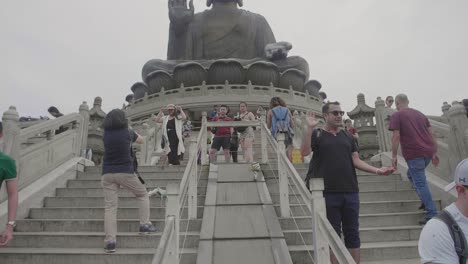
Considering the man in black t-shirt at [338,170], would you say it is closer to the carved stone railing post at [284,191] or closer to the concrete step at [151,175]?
the carved stone railing post at [284,191]

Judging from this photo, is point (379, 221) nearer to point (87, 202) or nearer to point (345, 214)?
point (345, 214)

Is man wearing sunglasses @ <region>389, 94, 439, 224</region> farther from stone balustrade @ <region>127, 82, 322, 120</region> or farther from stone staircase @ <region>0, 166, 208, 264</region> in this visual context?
stone balustrade @ <region>127, 82, 322, 120</region>

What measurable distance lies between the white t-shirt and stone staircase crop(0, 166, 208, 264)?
2498mm

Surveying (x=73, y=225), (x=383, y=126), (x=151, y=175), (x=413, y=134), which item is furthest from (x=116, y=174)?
(x=383, y=126)

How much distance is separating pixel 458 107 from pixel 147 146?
7054 millimetres

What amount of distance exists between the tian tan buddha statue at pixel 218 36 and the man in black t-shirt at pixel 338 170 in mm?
21968

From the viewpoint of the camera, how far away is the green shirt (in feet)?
9.54

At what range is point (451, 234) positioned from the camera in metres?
1.59

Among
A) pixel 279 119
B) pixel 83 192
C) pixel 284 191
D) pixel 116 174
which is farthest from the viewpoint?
pixel 279 119

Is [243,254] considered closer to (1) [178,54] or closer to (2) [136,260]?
(2) [136,260]

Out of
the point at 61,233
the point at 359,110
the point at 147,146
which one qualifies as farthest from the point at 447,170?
the point at 359,110

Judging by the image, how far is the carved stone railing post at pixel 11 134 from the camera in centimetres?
521

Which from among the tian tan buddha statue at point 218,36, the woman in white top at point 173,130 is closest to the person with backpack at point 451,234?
the woman in white top at point 173,130

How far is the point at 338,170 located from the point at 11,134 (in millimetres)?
4677
